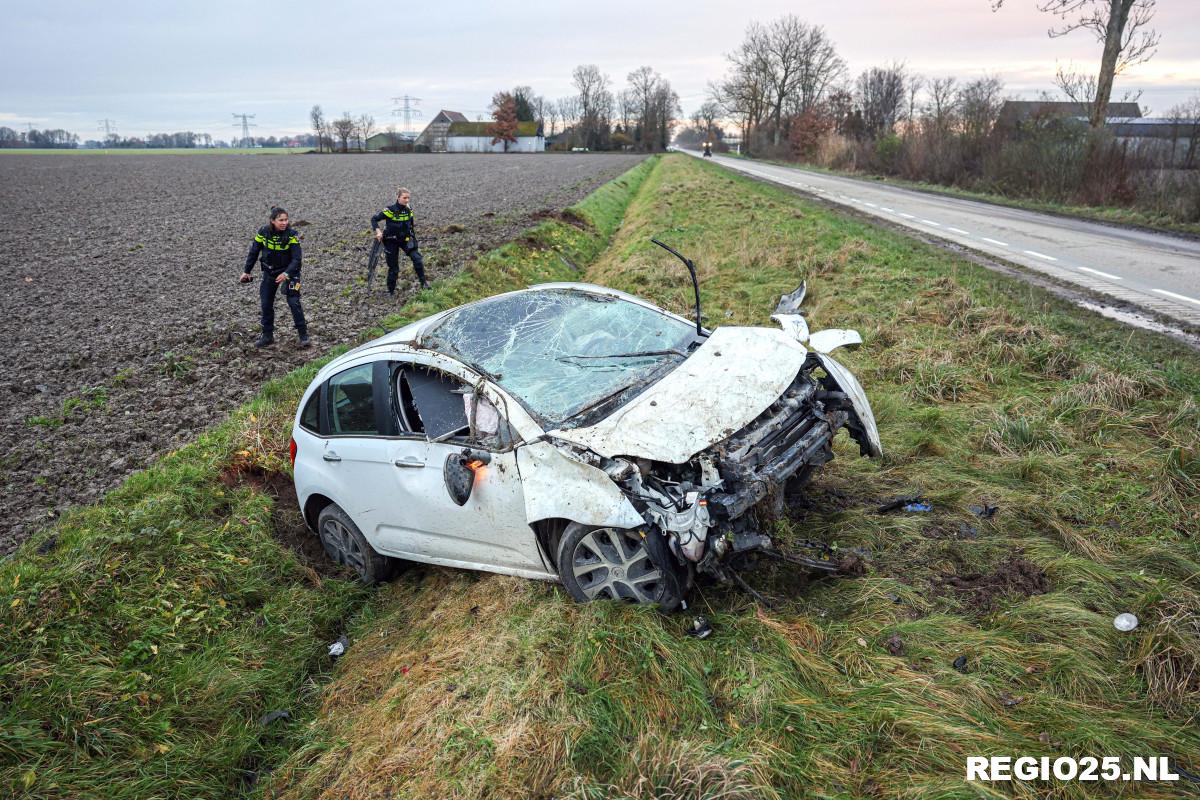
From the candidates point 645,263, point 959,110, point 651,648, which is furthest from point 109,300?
point 959,110

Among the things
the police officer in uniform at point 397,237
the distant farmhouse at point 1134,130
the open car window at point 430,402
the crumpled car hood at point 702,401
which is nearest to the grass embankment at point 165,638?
the open car window at point 430,402

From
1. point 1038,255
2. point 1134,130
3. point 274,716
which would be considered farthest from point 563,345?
point 1134,130

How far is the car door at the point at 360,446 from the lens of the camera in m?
4.83

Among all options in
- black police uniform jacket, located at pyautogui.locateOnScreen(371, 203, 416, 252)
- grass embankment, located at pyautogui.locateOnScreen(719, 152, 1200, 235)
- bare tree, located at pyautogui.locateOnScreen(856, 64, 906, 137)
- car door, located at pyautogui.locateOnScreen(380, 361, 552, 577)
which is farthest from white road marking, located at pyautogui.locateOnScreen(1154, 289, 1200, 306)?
bare tree, located at pyautogui.locateOnScreen(856, 64, 906, 137)

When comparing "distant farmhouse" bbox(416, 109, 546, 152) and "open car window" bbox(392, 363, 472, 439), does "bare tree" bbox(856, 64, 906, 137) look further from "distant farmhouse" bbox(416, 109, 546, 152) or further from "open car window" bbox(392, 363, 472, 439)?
"open car window" bbox(392, 363, 472, 439)

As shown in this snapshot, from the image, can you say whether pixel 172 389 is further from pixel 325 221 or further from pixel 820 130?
pixel 820 130

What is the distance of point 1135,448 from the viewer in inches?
221

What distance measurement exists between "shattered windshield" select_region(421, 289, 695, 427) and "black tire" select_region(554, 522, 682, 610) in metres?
0.69

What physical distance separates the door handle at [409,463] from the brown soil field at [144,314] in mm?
3140

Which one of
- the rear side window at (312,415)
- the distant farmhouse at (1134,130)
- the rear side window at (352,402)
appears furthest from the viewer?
the distant farmhouse at (1134,130)

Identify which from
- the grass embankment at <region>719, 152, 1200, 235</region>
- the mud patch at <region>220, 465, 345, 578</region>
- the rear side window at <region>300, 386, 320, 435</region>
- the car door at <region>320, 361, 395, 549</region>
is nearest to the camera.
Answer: the car door at <region>320, 361, 395, 549</region>

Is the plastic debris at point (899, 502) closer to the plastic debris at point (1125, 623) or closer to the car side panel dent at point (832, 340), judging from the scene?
the car side panel dent at point (832, 340)

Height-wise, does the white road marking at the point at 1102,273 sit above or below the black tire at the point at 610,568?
above

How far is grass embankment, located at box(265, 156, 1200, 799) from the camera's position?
3045 millimetres
